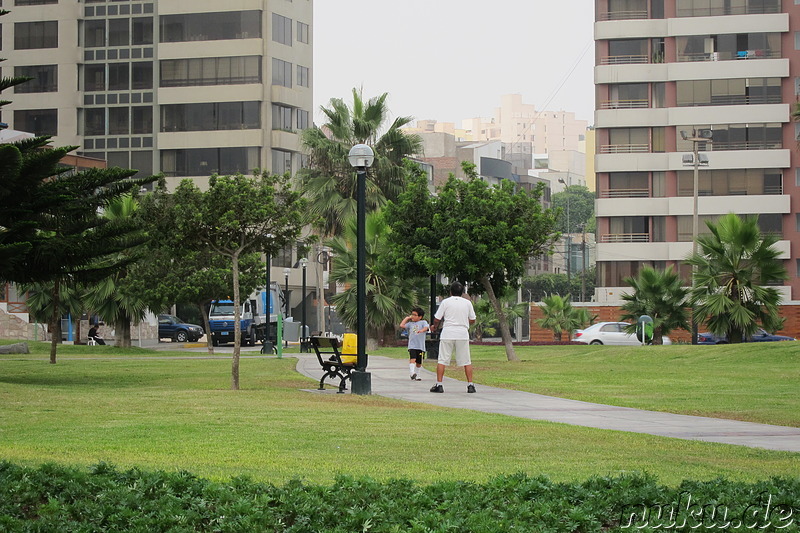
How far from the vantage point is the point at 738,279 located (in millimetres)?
32375

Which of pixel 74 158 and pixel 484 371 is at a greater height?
pixel 74 158

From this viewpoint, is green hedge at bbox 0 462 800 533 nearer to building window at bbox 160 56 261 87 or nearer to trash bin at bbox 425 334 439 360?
trash bin at bbox 425 334 439 360

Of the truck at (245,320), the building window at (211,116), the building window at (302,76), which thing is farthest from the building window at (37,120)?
the truck at (245,320)

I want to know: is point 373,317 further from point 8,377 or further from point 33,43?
point 33,43

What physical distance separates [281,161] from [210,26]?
962cm

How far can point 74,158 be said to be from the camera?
204ft

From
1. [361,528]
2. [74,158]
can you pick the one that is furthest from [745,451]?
[74,158]

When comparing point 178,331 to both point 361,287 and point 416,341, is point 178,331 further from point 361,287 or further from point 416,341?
point 361,287

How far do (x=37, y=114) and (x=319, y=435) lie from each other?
68.0m

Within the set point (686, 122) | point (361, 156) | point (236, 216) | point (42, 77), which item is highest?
point (42, 77)

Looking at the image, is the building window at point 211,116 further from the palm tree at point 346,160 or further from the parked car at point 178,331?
the palm tree at point 346,160

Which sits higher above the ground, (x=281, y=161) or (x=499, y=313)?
(x=281, y=161)

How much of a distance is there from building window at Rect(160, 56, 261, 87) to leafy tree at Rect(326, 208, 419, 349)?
3235cm

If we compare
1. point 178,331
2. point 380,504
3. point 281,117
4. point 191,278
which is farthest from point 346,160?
point 380,504
